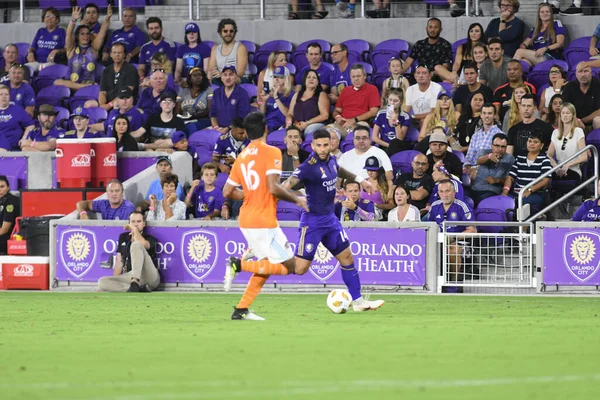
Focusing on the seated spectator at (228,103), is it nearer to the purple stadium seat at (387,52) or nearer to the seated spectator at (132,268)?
the purple stadium seat at (387,52)

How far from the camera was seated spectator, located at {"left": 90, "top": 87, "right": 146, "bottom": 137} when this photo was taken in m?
21.0

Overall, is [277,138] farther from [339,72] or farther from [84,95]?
[84,95]

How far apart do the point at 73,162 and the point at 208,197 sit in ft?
8.23

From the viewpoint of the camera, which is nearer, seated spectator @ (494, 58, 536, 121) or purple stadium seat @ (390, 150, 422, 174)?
purple stadium seat @ (390, 150, 422, 174)

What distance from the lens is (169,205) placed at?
18344 millimetres

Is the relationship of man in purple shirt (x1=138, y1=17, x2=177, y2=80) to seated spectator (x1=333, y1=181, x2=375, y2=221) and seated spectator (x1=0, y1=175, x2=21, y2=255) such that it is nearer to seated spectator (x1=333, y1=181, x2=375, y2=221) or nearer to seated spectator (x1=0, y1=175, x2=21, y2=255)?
seated spectator (x1=0, y1=175, x2=21, y2=255)

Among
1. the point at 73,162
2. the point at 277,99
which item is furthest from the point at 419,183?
the point at 73,162

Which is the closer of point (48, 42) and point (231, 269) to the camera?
point (231, 269)

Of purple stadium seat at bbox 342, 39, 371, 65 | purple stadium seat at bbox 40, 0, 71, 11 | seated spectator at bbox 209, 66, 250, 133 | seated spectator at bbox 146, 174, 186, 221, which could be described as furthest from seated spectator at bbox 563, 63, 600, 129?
purple stadium seat at bbox 40, 0, 71, 11

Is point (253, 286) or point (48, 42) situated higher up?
point (48, 42)

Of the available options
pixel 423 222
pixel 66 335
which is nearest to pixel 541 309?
pixel 423 222

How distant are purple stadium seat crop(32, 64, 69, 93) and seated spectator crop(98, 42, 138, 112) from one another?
169cm

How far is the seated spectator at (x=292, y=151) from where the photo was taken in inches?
738

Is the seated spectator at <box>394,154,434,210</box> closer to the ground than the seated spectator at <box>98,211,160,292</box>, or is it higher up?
higher up
